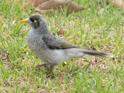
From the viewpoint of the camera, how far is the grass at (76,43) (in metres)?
7.71

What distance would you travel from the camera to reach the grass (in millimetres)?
7715

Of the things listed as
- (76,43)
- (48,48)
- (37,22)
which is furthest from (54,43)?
→ (76,43)

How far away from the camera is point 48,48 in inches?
313

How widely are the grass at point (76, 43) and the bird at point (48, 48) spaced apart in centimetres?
21

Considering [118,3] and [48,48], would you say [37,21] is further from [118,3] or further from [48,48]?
[118,3]

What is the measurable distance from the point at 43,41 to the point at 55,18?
5.88 ft

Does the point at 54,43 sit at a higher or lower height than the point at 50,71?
higher

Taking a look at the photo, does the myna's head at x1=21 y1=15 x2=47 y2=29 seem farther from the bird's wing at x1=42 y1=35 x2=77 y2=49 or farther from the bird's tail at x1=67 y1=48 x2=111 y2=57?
the bird's tail at x1=67 y1=48 x2=111 y2=57

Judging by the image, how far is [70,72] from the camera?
8188mm

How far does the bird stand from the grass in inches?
8.2

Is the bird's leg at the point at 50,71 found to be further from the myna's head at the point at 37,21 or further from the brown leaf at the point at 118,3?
the brown leaf at the point at 118,3

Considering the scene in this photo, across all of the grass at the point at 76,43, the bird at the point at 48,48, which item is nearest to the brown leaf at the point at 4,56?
the grass at the point at 76,43

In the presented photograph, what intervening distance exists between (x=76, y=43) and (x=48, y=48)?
3.62ft

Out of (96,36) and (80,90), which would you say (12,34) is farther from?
(80,90)
